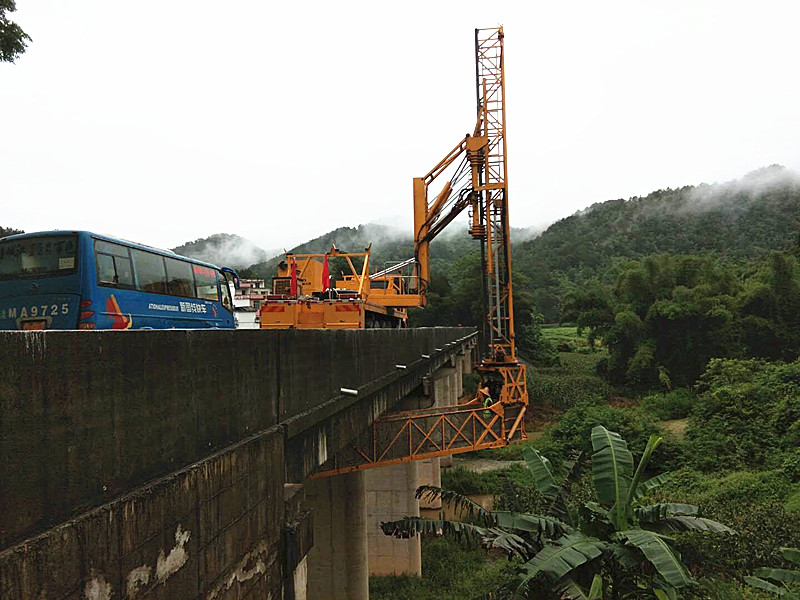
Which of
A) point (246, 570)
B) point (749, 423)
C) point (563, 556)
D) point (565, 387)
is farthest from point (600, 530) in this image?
point (565, 387)

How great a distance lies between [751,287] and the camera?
43.7 metres

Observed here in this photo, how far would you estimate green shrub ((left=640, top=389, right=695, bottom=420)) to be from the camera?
124ft

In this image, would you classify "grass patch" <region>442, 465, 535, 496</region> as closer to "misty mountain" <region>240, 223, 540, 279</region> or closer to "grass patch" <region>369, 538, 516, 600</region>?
"grass patch" <region>369, 538, 516, 600</region>

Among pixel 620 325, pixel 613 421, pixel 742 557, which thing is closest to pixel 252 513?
pixel 742 557

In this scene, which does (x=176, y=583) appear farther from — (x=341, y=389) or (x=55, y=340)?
(x=341, y=389)

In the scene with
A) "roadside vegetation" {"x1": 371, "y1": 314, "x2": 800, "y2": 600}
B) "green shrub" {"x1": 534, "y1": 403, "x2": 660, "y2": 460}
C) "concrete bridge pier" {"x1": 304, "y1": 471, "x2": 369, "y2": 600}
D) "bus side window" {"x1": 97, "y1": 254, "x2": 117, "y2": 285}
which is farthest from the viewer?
"green shrub" {"x1": 534, "y1": 403, "x2": 660, "y2": 460}

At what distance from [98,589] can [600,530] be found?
355 inches

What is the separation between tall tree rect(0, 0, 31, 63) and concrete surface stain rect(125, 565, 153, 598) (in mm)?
16242

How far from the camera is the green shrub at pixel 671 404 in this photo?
37.6 meters

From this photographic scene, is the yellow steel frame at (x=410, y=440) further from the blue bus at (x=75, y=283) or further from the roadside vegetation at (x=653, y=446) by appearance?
the blue bus at (x=75, y=283)

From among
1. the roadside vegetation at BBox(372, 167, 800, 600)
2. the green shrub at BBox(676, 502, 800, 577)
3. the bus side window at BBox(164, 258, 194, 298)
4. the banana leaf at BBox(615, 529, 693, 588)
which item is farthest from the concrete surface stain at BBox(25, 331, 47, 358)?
the green shrub at BBox(676, 502, 800, 577)

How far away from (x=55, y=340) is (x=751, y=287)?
49.5m

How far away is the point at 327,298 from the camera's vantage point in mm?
17906

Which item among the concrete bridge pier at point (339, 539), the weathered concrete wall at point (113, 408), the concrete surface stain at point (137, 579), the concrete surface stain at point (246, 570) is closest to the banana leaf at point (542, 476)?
the concrete bridge pier at point (339, 539)
